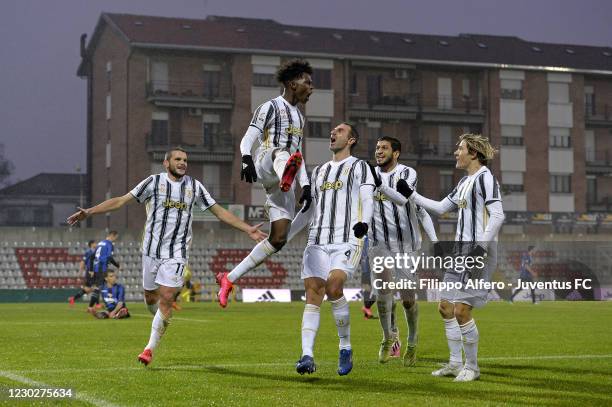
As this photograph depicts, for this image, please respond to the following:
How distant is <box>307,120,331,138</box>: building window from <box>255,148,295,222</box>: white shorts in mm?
50830

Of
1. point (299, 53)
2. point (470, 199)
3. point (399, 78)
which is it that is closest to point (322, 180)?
point (470, 199)

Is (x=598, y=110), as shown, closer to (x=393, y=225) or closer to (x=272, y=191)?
(x=393, y=225)

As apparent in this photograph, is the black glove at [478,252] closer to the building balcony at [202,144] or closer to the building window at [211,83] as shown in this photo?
the building balcony at [202,144]

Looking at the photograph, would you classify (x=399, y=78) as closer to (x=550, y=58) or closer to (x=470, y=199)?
(x=550, y=58)

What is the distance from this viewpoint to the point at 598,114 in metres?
69.0

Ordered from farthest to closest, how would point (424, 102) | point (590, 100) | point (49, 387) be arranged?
point (590, 100) → point (424, 102) → point (49, 387)

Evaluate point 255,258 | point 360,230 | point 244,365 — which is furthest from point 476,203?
point 244,365

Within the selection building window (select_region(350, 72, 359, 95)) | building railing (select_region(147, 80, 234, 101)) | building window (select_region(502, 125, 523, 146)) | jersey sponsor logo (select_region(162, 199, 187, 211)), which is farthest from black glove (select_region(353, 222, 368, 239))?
building window (select_region(502, 125, 523, 146))

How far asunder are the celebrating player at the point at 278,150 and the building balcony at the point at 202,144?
49005mm

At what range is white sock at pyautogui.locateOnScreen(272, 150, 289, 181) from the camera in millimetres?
9930

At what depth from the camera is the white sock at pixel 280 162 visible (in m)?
9.93

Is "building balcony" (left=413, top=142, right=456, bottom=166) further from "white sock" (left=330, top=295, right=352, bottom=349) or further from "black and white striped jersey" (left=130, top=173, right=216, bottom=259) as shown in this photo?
"white sock" (left=330, top=295, right=352, bottom=349)

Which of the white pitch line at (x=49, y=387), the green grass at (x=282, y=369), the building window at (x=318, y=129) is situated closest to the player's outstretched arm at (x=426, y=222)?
the green grass at (x=282, y=369)

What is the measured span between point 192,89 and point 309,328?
5103cm
